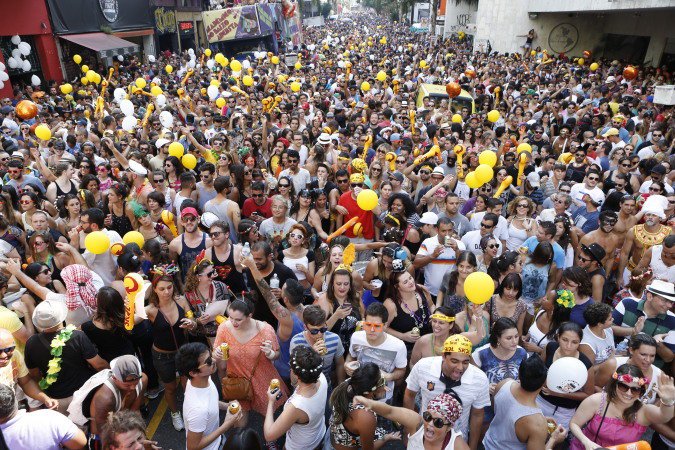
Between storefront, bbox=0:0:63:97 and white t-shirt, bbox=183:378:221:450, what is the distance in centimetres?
1723

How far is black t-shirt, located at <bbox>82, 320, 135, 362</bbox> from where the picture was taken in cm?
398

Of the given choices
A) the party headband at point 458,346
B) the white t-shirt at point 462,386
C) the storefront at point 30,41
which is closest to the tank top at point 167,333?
the white t-shirt at point 462,386

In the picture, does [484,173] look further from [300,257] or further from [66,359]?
[66,359]

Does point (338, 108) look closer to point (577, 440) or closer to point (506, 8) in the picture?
point (577, 440)

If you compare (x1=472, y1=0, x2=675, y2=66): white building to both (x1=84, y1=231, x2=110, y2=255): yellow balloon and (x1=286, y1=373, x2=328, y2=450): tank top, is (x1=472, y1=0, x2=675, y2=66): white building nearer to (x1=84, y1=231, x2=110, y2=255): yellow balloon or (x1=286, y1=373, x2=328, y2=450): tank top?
(x1=84, y1=231, x2=110, y2=255): yellow balloon

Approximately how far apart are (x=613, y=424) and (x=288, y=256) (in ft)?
10.8

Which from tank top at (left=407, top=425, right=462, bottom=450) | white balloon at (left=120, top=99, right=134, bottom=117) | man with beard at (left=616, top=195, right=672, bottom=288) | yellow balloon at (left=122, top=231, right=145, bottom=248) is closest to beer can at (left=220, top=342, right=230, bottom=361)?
tank top at (left=407, top=425, right=462, bottom=450)

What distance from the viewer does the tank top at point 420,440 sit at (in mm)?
2766

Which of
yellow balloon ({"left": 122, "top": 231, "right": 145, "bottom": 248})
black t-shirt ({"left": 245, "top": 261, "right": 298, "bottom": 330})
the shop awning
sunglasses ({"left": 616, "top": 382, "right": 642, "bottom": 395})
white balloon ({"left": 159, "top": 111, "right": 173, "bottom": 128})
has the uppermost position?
the shop awning

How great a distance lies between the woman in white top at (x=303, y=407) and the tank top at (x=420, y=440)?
642 millimetres

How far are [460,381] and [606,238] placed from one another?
345 centimetres

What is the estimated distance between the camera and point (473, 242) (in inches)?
213

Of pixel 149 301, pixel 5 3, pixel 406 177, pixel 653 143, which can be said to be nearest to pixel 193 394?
pixel 149 301

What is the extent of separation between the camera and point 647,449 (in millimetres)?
2695
